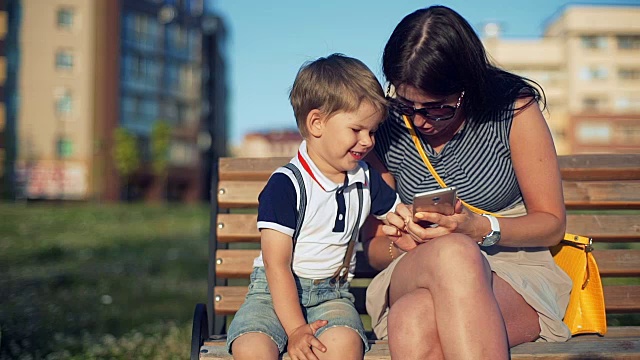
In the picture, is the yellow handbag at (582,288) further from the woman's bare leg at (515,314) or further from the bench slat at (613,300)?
the bench slat at (613,300)

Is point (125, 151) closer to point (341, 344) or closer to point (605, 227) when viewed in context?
point (605, 227)

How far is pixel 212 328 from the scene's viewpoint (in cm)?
326

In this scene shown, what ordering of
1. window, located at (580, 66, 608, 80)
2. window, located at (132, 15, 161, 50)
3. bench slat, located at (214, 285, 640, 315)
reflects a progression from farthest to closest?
window, located at (580, 66, 608, 80) < window, located at (132, 15, 161, 50) < bench slat, located at (214, 285, 640, 315)

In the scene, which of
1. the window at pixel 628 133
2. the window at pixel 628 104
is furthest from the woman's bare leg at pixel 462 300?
the window at pixel 628 104

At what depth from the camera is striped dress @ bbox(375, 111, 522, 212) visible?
114 inches

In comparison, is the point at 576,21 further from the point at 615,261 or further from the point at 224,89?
the point at 615,261

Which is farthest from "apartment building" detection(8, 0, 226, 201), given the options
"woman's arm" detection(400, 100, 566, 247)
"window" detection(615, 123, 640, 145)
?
"woman's arm" detection(400, 100, 566, 247)

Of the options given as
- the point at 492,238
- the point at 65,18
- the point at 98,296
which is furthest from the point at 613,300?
the point at 65,18

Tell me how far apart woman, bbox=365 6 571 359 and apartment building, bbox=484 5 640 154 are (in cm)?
5364

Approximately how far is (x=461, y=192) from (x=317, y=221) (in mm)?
621

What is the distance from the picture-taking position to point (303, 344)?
7.98ft

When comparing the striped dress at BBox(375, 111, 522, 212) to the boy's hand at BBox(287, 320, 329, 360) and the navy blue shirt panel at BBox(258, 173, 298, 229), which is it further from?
the boy's hand at BBox(287, 320, 329, 360)

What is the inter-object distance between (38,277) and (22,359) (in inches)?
150

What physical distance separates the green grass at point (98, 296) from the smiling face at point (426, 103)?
94.1 inches
